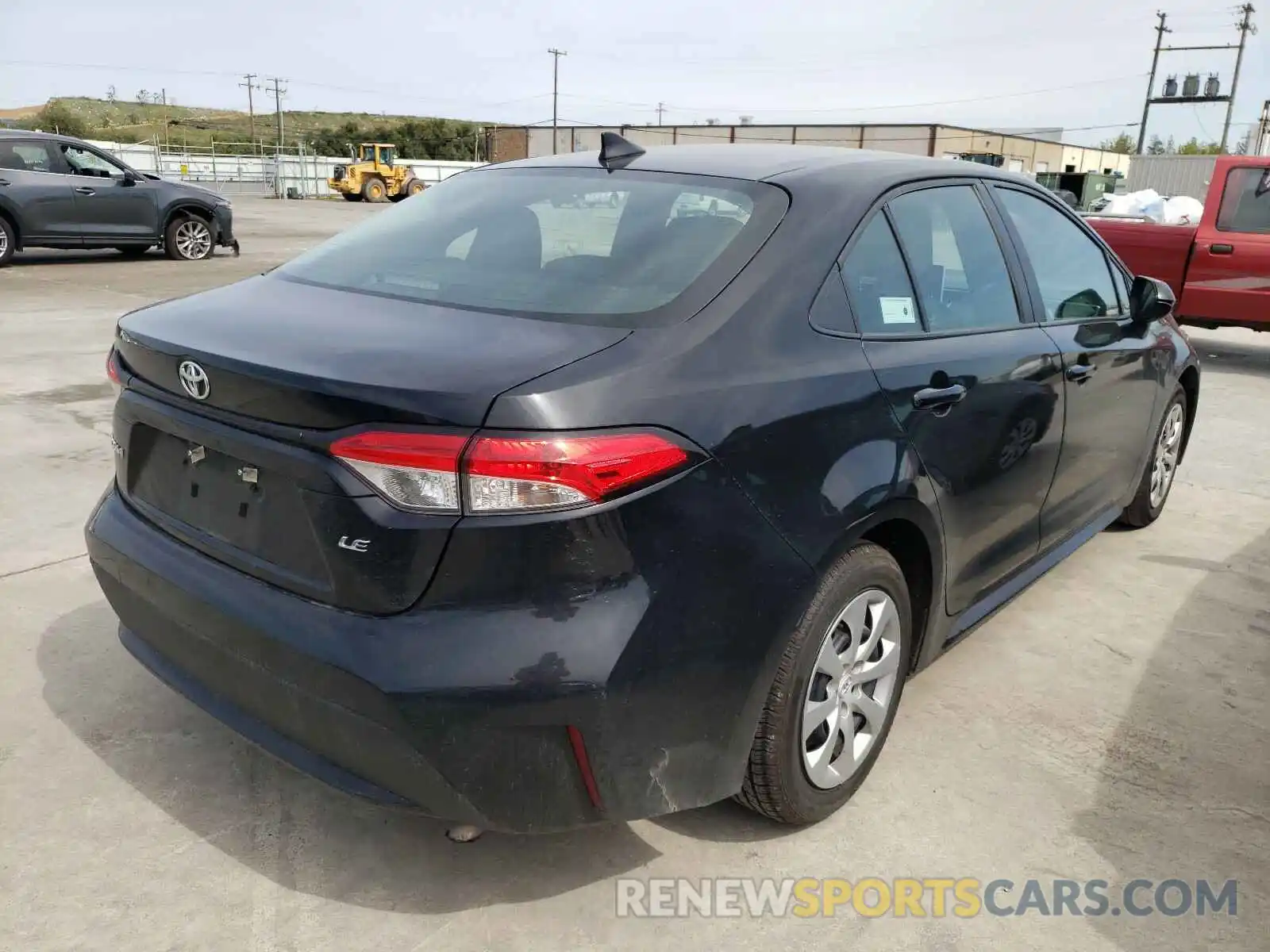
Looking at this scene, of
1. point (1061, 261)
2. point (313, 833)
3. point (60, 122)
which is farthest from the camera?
point (60, 122)

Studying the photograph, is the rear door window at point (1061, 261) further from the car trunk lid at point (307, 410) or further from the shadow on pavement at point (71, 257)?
the shadow on pavement at point (71, 257)

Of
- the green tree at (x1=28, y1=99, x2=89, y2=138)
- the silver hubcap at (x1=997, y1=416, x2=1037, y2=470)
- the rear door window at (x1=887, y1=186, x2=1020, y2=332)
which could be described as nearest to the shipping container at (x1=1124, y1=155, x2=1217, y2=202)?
the rear door window at (x1=887, y1=186, x2=1020, y2=332)

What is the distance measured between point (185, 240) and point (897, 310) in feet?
48.5

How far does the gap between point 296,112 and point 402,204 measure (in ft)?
465

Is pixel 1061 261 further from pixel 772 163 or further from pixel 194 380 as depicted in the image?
pixel 194 380

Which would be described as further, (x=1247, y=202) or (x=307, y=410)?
(x=1247, y=202)

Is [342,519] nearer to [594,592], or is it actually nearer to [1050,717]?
[594,592]

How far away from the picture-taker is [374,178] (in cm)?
3928

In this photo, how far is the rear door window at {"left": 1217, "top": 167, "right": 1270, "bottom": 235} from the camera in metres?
9.05

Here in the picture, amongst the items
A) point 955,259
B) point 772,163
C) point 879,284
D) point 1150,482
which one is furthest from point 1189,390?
point 772,163

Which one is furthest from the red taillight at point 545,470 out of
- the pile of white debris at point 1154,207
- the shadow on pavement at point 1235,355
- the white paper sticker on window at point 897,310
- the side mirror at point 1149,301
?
the pile of white debris at point 1154,207

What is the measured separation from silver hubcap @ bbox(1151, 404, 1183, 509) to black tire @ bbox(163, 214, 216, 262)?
14.0m

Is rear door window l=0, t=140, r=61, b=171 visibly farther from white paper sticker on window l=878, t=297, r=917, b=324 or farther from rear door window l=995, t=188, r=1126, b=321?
white paper sticker on window l=878, t=297, r=917, b=324

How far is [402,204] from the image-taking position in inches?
128
